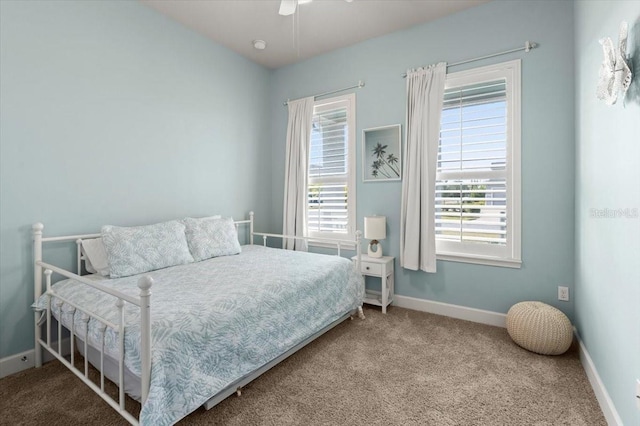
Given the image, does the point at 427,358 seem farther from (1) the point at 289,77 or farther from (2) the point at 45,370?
(1) the point at 289,77

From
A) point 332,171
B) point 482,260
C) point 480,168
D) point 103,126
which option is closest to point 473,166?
point 480,168

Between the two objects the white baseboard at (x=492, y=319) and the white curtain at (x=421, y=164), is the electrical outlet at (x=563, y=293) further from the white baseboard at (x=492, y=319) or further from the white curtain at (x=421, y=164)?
the white curtain at (x=421, y=164)

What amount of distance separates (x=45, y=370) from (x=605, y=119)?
351cm

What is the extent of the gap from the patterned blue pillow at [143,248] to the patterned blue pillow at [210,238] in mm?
100

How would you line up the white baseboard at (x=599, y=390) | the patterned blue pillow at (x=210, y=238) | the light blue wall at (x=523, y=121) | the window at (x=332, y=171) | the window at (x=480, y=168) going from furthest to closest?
the window at (x=332, y=171) < the patterned blue pillow at (x=210, y=238) < the window at (x=480, y=168) < the light blue wall at (x=523, y=121) < the white baseboard at (x=599, y=390)

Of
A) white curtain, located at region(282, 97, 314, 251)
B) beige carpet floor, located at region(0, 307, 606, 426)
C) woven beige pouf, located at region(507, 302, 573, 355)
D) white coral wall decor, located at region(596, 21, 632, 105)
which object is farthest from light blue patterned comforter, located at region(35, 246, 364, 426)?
white coral wall decor, located at region(596, 21, 632, 105)

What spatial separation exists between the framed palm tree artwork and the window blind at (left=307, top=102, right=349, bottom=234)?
235mm

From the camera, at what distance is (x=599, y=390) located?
1613 mm

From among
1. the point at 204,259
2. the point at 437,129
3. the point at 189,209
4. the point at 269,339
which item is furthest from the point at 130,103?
the point at 437,129

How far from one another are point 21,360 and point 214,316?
1.51 metres

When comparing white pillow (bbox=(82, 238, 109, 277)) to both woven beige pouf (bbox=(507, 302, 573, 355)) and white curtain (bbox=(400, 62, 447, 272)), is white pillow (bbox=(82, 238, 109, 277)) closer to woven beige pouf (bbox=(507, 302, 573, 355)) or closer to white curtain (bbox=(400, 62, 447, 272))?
white curtain (bbox=(400, 62, 447, 272))

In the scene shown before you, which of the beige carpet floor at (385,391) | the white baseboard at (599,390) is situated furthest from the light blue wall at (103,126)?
the white baseboard at (599,390)

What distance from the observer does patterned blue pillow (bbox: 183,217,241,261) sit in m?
2.62

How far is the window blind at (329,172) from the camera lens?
340 centimetres
